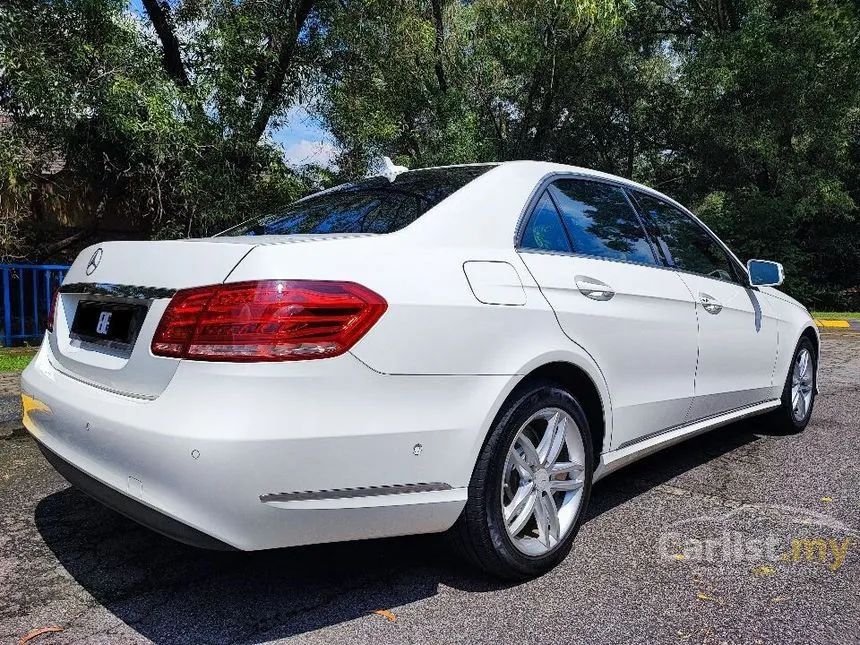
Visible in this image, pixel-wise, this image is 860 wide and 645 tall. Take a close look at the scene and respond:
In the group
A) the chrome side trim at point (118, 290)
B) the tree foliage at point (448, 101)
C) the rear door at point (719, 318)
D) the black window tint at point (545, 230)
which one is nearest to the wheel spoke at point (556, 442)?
the black window tint at point (545, 230)

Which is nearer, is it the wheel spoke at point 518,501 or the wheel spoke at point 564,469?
the wheel spoke at point 518,501

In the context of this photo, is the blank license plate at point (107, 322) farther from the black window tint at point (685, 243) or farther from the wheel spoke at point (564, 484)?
the black window tint at point (685, 243)

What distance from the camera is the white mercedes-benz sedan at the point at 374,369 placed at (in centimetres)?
207

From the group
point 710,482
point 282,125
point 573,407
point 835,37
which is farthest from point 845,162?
point 573,407

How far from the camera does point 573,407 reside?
2830 millimetres

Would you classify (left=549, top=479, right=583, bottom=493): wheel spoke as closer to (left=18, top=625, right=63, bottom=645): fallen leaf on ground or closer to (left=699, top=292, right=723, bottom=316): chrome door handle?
(left=699, top=292, right=723, bottom=316): chrome door handle

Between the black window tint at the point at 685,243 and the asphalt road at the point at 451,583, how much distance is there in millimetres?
1245

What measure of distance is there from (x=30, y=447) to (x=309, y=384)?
10.1 feet

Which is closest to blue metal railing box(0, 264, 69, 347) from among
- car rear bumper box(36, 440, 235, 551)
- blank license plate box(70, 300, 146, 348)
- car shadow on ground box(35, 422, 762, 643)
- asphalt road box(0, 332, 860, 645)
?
asphalt road box(0, 332, 860, 645)

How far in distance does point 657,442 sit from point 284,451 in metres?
2.07

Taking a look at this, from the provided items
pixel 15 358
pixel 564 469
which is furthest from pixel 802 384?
pixel 15 358

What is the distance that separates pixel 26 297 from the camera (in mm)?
9117

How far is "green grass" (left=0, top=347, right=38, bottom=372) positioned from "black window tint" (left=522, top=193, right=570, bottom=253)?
5464 millimetres

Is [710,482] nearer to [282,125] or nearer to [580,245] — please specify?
[580,245]
